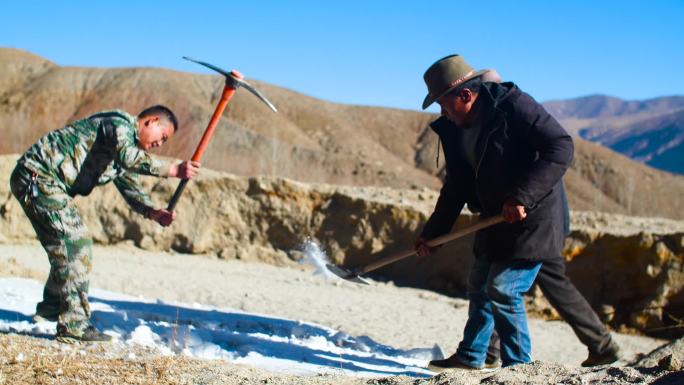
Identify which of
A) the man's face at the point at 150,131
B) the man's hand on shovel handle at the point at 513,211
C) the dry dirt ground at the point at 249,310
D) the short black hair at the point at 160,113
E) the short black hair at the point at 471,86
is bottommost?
the dry dirt ground at the point at 249,310

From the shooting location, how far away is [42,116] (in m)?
61.3

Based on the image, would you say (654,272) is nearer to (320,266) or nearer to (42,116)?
(320,266)

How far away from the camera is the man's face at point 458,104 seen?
167 inches

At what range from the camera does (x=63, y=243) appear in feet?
14.5

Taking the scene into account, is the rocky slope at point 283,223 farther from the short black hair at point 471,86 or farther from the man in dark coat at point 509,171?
the short black hair at point 471,86

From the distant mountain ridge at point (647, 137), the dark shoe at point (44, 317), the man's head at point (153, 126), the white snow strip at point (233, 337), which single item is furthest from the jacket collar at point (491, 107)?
the distant mountain ridge at point (647, 137)

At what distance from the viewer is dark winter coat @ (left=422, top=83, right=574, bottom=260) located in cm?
400

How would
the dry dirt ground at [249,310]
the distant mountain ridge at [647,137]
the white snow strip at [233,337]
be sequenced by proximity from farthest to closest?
the distant mountain ridge at [647,137] < the white snow strip at [233,337] < the dry dirt ground at [249,310]

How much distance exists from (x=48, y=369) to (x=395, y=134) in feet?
233

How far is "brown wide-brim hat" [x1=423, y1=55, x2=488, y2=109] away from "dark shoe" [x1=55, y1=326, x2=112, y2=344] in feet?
7.20

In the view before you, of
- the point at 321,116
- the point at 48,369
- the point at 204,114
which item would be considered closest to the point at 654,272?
the point at 48,369

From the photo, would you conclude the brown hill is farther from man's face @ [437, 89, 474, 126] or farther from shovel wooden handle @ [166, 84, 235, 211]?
man's face @ [437, 89, 474, 126]

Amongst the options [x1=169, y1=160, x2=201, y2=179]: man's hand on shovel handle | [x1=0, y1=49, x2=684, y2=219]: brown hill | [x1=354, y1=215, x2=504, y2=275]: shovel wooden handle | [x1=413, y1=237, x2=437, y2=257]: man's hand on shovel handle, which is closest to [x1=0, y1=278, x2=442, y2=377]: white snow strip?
[x1=354, y1=215, x2=504, y2=275]: shovel wooden handle

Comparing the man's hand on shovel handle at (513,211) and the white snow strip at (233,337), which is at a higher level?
the man's hand on shovel handle at (513,211)
